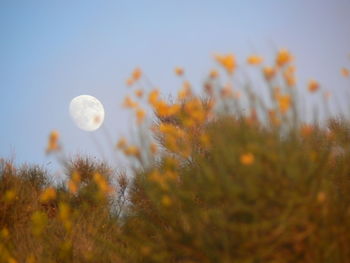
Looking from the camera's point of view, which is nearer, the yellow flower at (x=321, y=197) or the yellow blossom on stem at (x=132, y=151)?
the yellow flower at (x=321, y=197)

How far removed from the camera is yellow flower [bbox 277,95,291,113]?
2197mm

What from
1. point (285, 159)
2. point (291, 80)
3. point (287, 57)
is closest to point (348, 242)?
point (285, 159)

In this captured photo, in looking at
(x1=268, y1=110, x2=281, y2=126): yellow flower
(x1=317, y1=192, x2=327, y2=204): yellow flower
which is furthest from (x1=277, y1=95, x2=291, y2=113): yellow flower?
(x1=317, y1=192, x2=327, y2=204): yellow flower

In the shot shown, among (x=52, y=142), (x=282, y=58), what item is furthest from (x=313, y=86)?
(x=52, y=142)

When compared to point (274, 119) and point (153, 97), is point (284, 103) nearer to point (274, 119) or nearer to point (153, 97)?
point (274, 119)

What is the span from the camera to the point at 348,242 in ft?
6.77

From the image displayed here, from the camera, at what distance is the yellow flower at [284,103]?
7.21 feet

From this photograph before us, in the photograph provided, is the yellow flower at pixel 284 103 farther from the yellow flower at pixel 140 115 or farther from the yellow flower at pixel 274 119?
the yellow flower at pixel 140 115

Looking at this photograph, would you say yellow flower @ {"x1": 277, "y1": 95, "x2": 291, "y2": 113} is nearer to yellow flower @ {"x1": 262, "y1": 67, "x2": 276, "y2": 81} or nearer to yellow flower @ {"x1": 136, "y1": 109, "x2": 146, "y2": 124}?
yellow flower @ {"x1": 262, "y1": 67, "x2": 276, "y2": 81}

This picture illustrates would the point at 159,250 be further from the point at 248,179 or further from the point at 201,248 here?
the point at 248,179

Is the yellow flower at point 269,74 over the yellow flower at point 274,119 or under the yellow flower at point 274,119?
over

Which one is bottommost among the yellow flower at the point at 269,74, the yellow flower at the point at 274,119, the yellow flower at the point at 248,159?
the yellow flower at the point at 248,159

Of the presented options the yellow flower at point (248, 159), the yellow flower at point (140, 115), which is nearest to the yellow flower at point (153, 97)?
the yellow flower at point (140, 115)

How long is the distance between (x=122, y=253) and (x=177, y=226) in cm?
144
